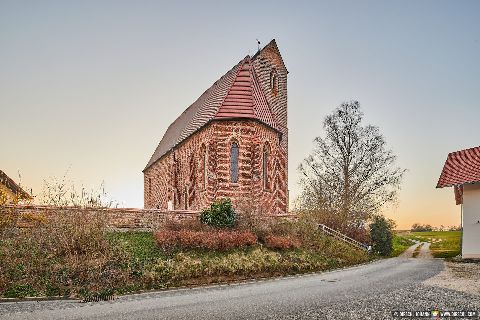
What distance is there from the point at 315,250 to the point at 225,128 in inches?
384

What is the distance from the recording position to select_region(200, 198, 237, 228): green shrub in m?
21.2

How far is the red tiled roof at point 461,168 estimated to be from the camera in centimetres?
2427

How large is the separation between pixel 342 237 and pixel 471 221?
7587 millimetres

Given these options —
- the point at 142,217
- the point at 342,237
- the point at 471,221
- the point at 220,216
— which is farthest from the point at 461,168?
the point at 142,217

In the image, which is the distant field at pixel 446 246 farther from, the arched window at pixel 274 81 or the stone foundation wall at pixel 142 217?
the arched window at pixel 274 81

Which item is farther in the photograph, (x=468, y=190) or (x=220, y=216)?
(x=468, y=190)

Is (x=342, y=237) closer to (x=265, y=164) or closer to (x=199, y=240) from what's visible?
(x=265, y=164)

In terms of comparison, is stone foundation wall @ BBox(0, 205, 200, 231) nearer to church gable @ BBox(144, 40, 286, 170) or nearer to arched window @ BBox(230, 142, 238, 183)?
arched window @ BBox(230, 142, 238, 183)

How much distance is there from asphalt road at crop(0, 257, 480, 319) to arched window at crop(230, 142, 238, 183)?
12.5 metres

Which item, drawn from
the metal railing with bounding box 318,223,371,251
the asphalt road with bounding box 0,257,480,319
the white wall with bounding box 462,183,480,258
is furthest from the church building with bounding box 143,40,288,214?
the white wall with bounding box 462,183,480,258

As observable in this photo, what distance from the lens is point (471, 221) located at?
24.0 m

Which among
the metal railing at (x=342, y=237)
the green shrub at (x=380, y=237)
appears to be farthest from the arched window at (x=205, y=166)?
the green shrub at (x=380, y=237)

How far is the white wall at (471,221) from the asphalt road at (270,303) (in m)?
11.1

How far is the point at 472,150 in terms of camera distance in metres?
26.8
